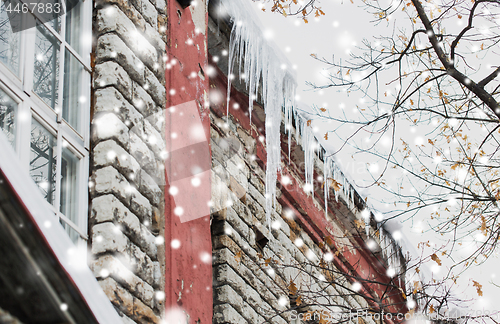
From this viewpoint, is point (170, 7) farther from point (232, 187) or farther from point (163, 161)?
point (232, 187)

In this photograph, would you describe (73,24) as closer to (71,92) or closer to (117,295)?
(71,92)

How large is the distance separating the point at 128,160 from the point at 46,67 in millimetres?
602

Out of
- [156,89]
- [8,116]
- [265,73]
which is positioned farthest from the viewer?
[265,73]

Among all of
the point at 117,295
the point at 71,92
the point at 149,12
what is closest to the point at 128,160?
the point at 71,92

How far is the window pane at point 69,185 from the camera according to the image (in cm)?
249

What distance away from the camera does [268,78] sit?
17.3 ft

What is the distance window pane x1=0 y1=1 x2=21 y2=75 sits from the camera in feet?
7.56

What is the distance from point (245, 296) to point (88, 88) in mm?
2183

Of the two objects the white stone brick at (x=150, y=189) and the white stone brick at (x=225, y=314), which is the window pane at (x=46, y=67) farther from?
the white stone brick at (x=225, y=314)

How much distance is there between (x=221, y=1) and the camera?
445cm

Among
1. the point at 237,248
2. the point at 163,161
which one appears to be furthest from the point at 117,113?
the point at 237,248

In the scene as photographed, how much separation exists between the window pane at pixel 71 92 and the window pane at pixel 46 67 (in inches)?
3.7

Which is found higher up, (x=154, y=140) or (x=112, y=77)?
(x=112, y=77)

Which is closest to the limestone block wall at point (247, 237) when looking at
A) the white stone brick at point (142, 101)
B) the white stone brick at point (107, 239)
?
the white stone brick at point (142, 101)
